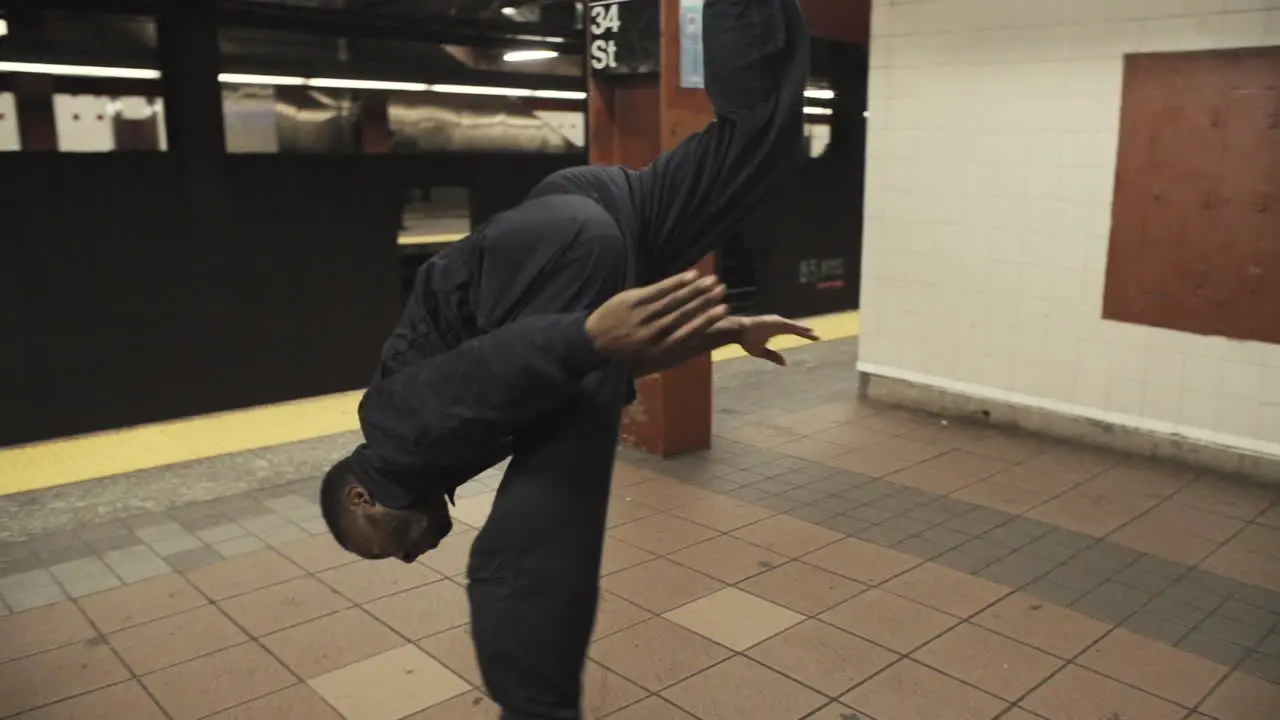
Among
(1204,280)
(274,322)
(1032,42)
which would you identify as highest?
(1032,42)

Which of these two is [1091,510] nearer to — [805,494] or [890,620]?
[805,494]

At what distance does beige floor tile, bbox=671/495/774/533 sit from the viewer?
15.4 feet

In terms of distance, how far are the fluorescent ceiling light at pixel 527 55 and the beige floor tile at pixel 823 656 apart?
5294 mm

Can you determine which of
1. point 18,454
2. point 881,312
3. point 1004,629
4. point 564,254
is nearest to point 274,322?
point 18,454

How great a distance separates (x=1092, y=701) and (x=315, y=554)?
10.1ft

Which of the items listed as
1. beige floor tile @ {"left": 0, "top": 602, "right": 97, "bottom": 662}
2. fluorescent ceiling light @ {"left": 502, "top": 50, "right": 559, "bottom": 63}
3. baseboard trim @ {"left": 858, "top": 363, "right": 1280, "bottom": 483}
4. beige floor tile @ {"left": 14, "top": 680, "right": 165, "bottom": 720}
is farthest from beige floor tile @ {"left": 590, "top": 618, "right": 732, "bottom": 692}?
fluorescent ceiling light @ {"left": 502, "top": 50, "right": 559, "bottom": 63}

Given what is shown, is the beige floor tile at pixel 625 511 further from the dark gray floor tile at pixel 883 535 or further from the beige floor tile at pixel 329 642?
the beige floor tile at pixel 329 642

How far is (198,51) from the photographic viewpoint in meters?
6.04

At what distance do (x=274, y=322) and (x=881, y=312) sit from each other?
4048 millimetres

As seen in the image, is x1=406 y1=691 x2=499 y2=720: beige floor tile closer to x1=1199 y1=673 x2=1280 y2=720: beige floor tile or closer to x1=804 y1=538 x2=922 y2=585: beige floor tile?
x1=804 y1=538 x2=922 y2=585: beige floor tile

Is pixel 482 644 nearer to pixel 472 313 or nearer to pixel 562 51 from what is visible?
pixel 472 313

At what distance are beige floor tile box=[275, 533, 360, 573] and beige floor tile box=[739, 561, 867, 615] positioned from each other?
5.65 feet

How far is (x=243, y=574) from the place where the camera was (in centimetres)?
416

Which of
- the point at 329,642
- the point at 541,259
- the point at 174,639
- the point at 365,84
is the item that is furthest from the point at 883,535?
the point at 365,84
